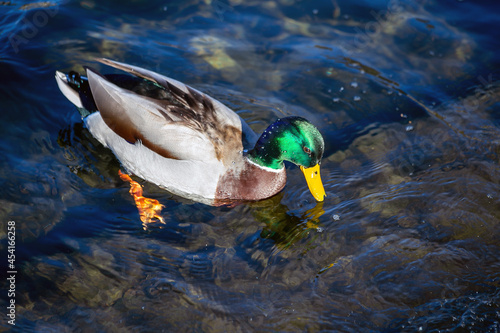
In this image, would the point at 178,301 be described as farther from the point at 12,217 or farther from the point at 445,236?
the point at 445,236

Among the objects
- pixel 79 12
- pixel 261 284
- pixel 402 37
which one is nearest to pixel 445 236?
pixel 261 284

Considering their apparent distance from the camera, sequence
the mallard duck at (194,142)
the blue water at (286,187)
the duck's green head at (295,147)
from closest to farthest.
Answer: the blue water at (286,187), the duck's green head at (295,147), the mallard duck at (194,142)

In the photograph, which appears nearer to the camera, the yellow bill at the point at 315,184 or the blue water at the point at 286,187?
the blue water at the point at 286,187

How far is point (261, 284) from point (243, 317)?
390mm

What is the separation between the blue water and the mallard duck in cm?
21

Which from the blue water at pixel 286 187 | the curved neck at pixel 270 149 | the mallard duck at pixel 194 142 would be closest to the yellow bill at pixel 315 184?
the mallard duck at pixel 194 142

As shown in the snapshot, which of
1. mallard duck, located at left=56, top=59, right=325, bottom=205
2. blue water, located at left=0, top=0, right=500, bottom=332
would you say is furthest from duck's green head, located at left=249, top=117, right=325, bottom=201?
blue water, located at left=0, top=0, right=500, bottom=332

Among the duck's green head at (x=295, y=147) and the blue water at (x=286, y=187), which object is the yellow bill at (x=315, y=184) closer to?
the duck's green head at (x=295, y=147)

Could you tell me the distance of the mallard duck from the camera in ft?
16.0

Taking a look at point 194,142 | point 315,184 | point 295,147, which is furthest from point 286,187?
point 194,142

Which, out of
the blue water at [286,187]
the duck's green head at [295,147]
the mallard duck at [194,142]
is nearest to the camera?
the blue water at [286,187]

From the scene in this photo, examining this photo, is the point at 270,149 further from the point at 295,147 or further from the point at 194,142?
the point at 194,142

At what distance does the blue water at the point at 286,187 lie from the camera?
397cm

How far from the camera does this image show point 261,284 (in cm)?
418
